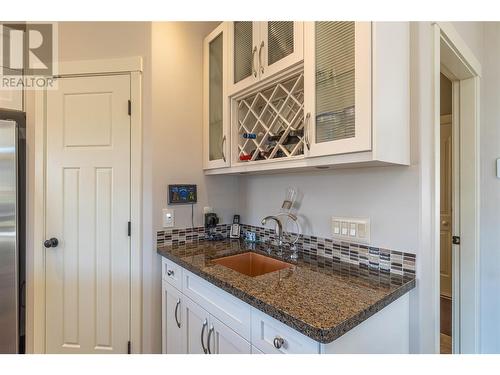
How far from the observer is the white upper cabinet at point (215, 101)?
5.35 feet

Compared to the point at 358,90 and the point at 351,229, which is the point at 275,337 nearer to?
the point at 351,229

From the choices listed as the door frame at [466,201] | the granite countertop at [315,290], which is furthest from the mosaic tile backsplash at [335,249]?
the door frame at [466,201]

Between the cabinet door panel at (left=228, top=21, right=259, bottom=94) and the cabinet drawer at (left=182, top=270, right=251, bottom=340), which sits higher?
the cabinet door panel at (left=228, top=21, right=259, bottom=94)

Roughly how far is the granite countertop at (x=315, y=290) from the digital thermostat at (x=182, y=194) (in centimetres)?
41

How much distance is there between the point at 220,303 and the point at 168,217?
773mm

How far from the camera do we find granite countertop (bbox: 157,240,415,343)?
2.45 ft

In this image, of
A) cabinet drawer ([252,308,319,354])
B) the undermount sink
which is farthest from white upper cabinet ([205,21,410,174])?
cabinet drawer ([252,308,319,354])

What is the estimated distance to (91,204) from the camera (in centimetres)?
166

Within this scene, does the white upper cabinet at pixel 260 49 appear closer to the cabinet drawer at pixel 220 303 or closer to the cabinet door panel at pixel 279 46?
the cabinet door panel at pixel 279 46

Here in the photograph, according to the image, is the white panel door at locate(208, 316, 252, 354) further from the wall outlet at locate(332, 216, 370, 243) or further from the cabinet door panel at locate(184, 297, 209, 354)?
the wall outlet at locate(332, 216, 370, 243)

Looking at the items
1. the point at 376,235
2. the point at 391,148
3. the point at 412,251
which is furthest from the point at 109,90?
the point at 412,251

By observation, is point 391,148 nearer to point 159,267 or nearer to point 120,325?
point 159,267

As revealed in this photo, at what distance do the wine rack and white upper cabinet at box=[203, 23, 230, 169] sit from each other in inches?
4.2

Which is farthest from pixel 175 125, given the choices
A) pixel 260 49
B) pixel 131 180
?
pixel 260 49
